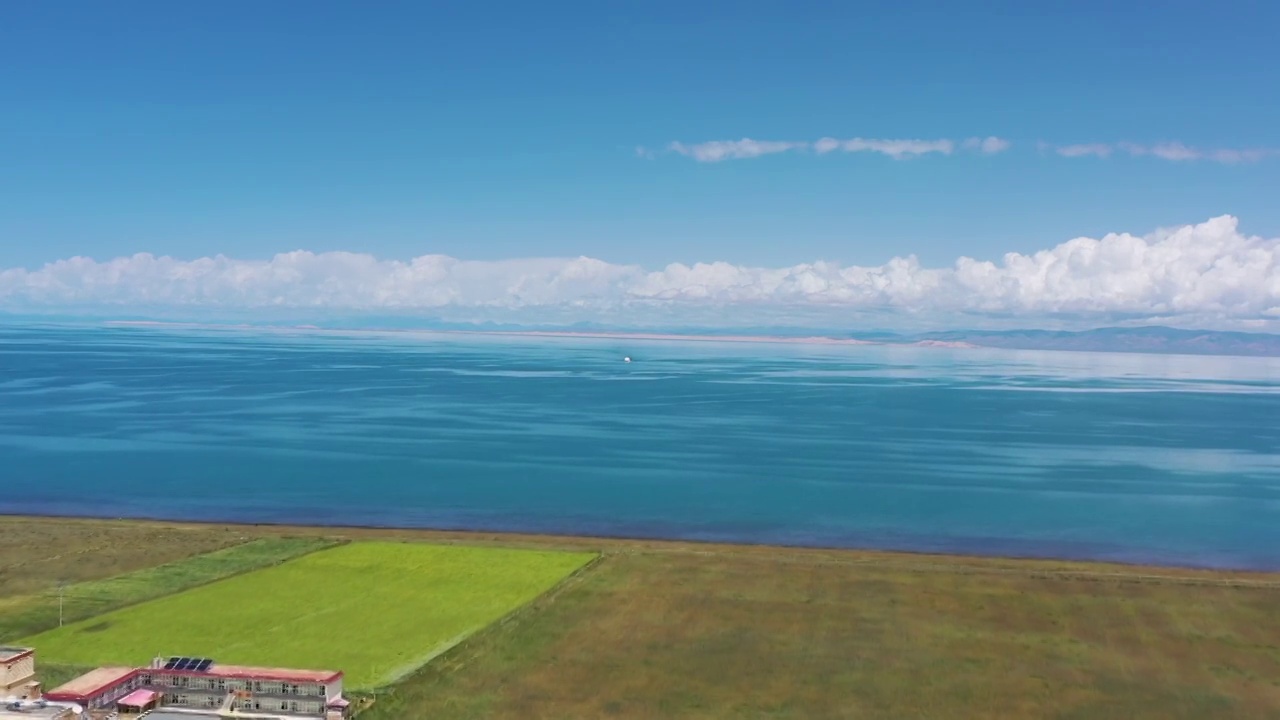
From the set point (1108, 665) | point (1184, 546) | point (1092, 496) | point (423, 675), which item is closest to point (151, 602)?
point (423, 675)

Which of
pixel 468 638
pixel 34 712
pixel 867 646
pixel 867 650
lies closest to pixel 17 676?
pixel 34 712

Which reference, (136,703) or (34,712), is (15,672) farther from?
(136,703)

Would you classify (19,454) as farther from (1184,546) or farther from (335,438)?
(1184,546)

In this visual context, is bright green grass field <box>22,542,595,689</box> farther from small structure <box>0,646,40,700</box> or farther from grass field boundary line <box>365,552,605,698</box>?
small structure <box>0,646,40,700</box>

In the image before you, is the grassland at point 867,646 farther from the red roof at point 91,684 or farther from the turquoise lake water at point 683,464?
the turquoise lake water at point 683,464

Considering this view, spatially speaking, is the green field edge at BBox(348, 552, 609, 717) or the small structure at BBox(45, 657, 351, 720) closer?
the small structure at BBox(45, 657, 351, 720)

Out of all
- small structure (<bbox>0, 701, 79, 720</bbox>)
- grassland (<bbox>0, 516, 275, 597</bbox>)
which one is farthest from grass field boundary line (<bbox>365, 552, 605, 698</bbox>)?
grassland (<bbox>0, 516, 275, 597</bbox>)
